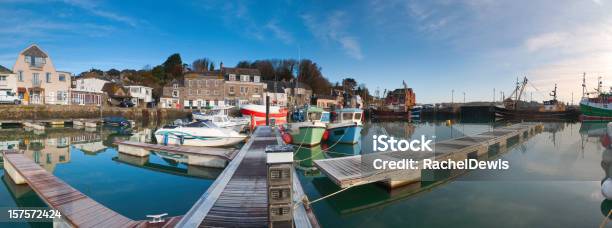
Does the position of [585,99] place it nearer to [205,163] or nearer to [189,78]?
[205,163]

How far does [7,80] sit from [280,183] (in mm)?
51635

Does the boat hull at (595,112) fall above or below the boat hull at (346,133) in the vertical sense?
above

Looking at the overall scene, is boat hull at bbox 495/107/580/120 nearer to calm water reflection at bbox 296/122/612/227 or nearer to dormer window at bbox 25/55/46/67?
calm water reflection at bbox 296/122/612/227

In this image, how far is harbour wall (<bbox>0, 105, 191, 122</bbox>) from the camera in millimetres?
36531

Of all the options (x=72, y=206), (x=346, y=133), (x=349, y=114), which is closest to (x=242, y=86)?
(x=349, y=114)

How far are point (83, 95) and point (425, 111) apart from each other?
74.2m

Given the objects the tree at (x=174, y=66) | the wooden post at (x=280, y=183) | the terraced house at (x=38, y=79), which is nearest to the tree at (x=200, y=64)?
the tree at (x=174, y=66)

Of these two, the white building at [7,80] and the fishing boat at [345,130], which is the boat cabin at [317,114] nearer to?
the fishing boat at [345,130]

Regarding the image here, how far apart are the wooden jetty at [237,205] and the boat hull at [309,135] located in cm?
1051

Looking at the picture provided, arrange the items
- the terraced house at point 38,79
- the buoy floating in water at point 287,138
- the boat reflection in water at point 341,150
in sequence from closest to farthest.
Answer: the boat reflection in water at point 341,150 < the buoy floating in water at point 287,138 < the terraced house at point 38,79

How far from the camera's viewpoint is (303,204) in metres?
7.06

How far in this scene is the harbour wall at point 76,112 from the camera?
36.5 m

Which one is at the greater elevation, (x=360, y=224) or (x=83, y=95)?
(x=83, y=95)

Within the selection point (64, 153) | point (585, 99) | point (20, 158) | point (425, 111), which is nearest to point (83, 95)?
point (64, 153)
